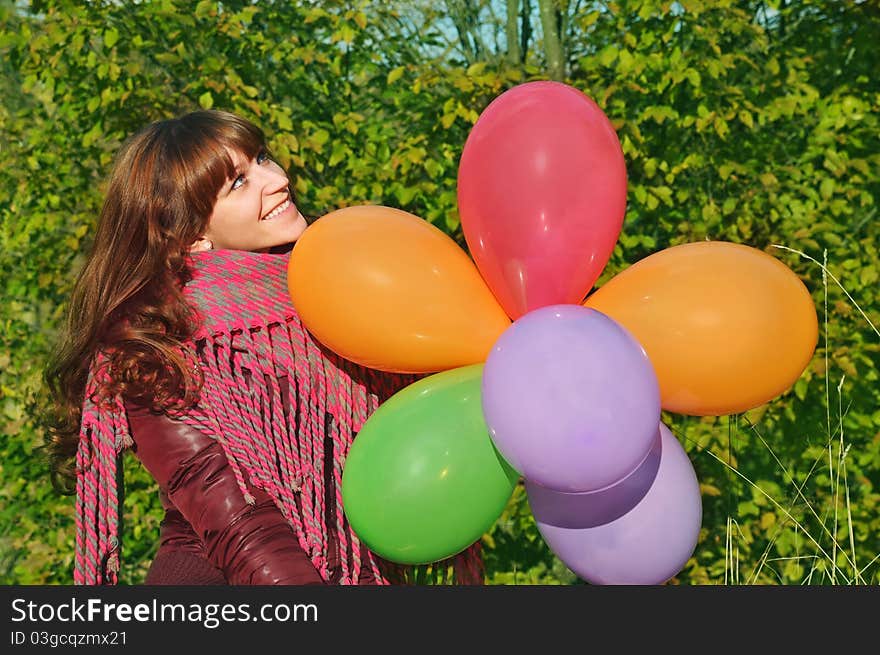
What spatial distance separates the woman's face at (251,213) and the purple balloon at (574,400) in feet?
1.80

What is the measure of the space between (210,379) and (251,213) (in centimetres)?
32

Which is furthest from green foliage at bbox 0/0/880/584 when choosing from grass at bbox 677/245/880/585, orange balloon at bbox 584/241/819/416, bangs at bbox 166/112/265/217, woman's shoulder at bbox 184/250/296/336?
orange balloon at bbox 584/241/819/416

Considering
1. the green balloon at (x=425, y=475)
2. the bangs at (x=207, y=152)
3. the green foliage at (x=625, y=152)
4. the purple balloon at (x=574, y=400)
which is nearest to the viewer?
the purple balloon at (x=574, y=400)

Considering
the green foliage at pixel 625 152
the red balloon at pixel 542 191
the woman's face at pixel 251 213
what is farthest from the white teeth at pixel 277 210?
the green foliage at pixel 625 152

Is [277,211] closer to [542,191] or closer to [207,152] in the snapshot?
[207,152]

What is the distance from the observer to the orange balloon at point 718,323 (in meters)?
1.40

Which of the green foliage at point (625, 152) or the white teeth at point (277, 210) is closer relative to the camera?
the white teeth at point (277, 210)

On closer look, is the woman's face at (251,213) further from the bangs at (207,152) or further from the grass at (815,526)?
the grass at (815,526)

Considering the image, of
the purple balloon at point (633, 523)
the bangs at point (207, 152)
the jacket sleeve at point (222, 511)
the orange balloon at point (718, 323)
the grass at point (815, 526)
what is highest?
the bangs at point (207, 152)

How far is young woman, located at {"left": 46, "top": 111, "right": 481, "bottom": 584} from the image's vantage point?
144 centimetres

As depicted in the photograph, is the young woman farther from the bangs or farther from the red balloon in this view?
the red balloon

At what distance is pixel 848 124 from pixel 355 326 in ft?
6.39

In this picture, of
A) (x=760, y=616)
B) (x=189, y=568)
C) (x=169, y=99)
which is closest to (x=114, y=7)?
(x=169, y=99)

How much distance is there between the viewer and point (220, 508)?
141 cm
